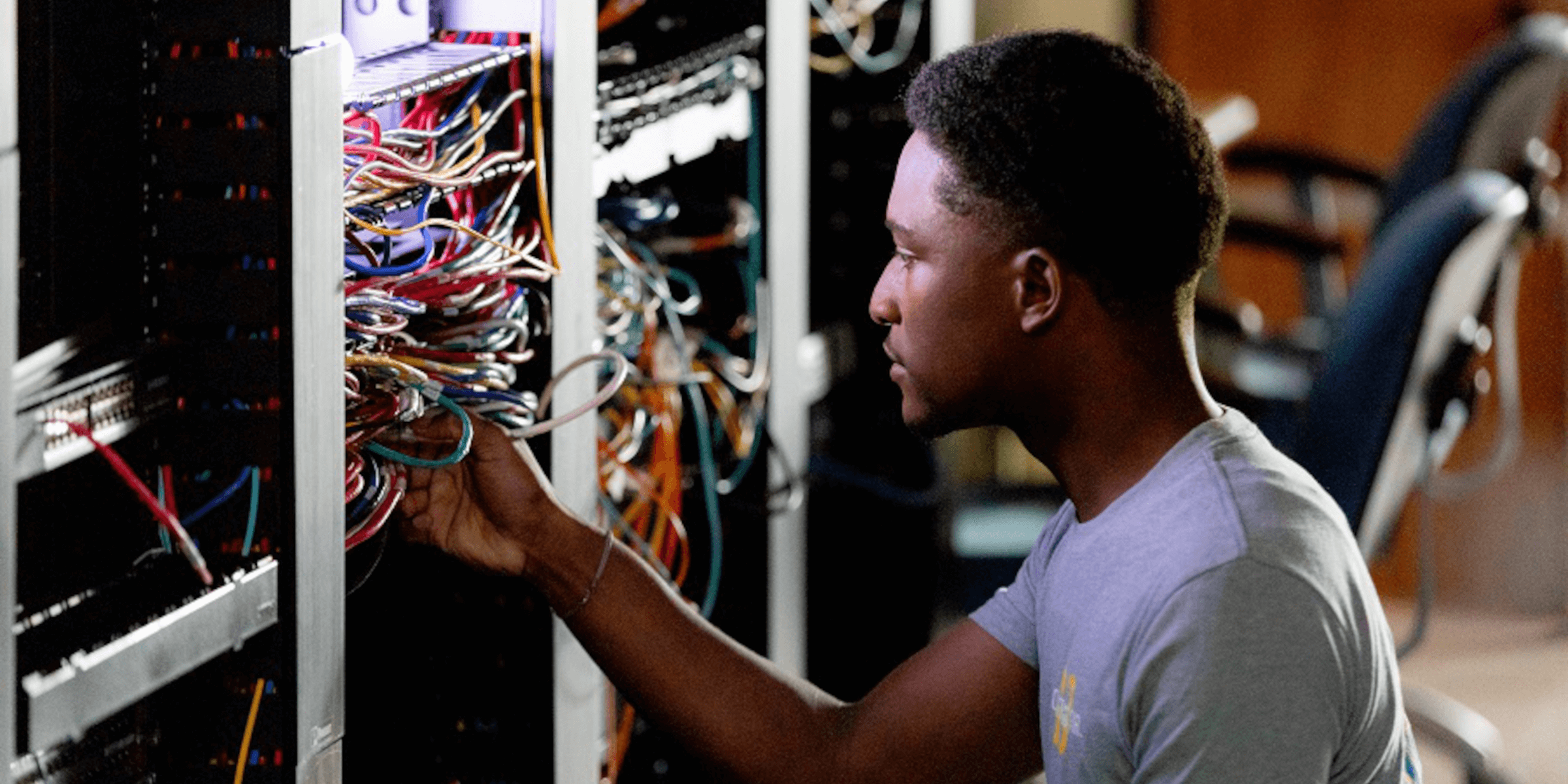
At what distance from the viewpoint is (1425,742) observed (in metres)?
3.27

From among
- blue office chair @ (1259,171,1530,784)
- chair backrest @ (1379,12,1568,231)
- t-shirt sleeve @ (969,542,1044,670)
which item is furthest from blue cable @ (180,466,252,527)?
chair backrest @ (1379,12,1568,231)

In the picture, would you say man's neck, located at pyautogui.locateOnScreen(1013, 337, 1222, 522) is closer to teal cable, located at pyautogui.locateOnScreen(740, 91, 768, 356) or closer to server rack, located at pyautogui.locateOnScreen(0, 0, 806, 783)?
server rack, located at pyautogui.locateOnScreen(0, 0, 806, 783)

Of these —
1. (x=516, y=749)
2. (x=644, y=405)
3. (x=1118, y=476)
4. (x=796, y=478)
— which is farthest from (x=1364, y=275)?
(x=516, y=749)

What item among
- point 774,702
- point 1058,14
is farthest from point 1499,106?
point 774,702

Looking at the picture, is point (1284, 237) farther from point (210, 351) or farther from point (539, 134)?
point (210, 351)

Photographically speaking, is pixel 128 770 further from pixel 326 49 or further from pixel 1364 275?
pixel 1364 275

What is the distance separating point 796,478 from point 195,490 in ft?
3.25

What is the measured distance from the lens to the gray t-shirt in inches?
41.5

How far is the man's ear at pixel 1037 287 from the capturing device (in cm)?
116

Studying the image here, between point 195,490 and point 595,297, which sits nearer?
point 195,490

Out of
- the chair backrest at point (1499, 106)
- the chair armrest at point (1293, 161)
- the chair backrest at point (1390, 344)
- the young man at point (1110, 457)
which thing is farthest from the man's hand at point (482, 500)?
the chair armrest at point (1293, 161)

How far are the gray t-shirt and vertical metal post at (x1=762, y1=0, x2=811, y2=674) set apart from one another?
29.4 inches

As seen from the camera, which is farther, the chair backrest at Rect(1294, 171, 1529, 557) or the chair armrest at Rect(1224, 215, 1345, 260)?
the chair armrest at Rect(1224, 215, 1345, 260)

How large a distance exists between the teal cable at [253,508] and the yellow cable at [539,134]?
0.35 m
